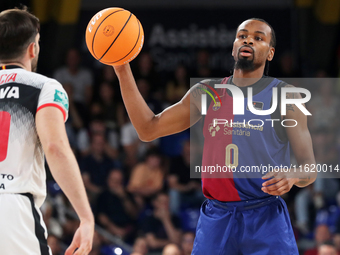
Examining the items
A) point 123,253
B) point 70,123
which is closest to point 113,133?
point 70,123

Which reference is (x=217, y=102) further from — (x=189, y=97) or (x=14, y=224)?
(x=14, y=224)

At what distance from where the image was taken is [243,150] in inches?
129

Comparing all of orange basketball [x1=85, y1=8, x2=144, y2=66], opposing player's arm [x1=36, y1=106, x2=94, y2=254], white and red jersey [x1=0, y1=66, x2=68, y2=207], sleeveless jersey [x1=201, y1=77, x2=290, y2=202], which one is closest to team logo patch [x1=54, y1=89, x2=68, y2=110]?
white and red jersey [x1=0, y1=66, x2=68, y2=207]

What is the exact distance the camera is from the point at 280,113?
3.29 metres

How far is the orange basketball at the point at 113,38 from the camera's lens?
354 cm

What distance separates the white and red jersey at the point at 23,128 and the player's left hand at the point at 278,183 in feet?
4.48

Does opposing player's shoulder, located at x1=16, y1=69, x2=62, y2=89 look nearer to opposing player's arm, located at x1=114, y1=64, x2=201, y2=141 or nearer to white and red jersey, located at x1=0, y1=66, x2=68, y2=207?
white and red jersey, located at x1=0, y1=66, x2=68, y2=207

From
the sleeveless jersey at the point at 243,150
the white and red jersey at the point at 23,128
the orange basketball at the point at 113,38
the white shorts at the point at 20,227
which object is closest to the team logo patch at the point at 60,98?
the white and red jersey at the point at 23,128

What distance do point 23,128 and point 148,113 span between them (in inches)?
51.6

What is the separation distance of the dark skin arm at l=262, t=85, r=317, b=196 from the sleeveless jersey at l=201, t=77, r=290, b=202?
0.10 metres

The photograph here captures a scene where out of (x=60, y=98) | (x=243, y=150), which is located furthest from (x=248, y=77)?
(x=60, y=98)

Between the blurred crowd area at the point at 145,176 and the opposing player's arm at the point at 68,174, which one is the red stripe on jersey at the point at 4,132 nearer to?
the opposing player's arm at the point at 68,174

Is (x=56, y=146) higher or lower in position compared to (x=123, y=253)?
higher

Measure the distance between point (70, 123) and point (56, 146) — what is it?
22.9ft
